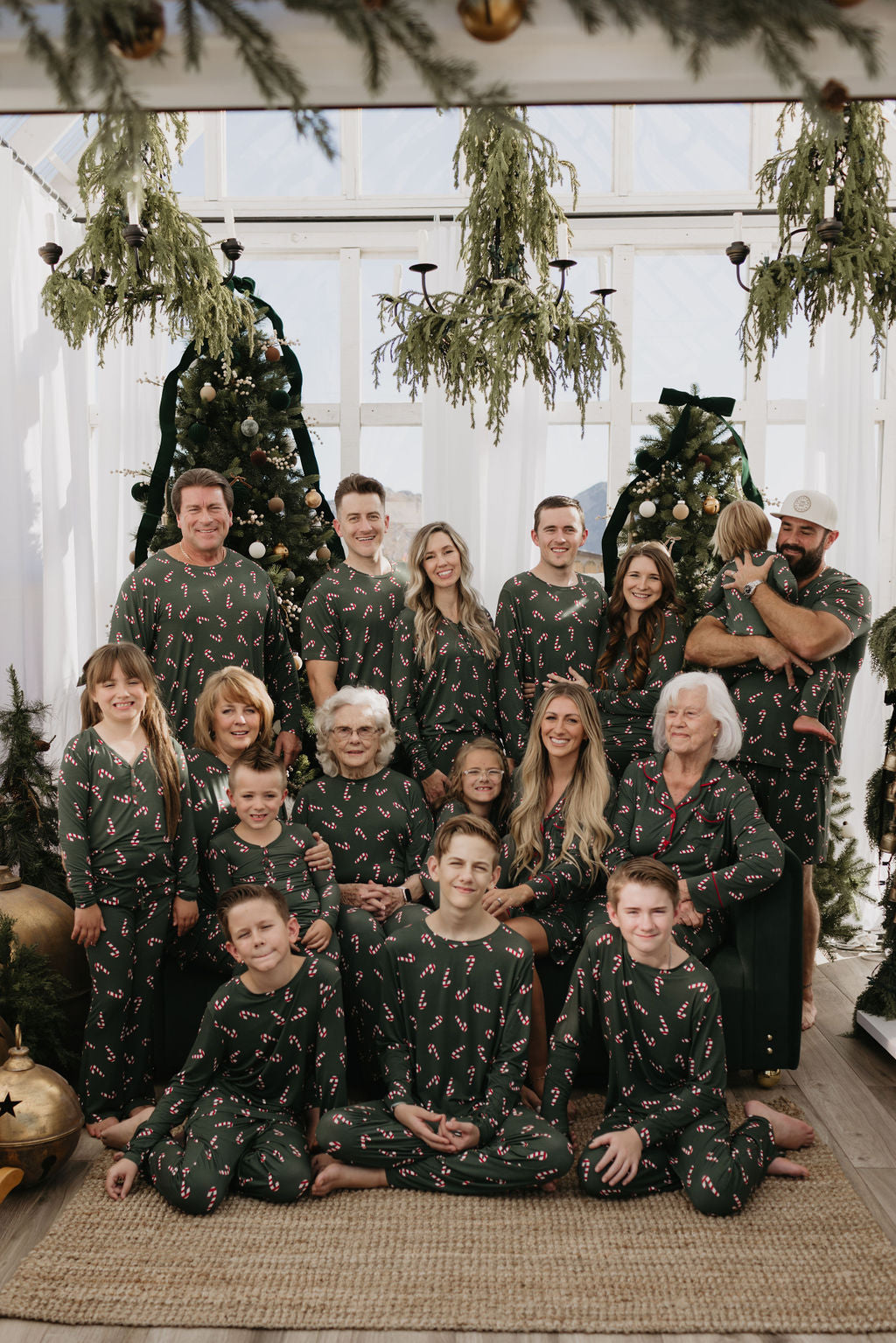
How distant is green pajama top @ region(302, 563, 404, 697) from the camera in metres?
4.07

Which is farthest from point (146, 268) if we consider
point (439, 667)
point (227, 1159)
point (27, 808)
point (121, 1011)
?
point (227, 1159)

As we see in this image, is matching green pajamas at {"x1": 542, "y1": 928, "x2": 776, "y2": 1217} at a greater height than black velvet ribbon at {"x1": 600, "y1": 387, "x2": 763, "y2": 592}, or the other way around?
black velvet ribbon at {"x1": 600, "y1": 387, "x2": 763, "y2": 592}

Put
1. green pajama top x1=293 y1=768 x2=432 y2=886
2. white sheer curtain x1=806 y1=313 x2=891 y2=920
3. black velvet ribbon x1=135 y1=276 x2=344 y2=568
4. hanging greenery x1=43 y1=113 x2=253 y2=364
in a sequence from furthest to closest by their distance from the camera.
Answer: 1. white sheer curtain x1=806 y1=313 x2=891 y2=920
2. black velvet ribbon x1=135 y1=276 x2=344 y2=568
3. green pajama top x1=293 y1=768 x2=432 y2=886
4. hanging greenery x1=43 y1=113 x2=253 y2=364

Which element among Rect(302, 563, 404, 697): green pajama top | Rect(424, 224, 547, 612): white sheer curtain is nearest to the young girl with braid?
Rect(302, 563, 404, 697): green pajama top

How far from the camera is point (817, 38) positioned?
1258mm

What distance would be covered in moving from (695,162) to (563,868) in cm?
454

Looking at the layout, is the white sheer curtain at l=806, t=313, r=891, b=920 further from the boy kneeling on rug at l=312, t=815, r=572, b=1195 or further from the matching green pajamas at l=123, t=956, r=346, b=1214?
the matching green pajamas at l=123, t=956, r=346, b=1214

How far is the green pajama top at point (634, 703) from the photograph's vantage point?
3877 millimetres

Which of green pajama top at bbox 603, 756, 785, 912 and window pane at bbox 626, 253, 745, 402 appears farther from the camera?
window pane at bbox 626, 253, 745, 402

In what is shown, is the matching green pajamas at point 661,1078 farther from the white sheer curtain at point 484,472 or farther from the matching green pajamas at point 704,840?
the white sheer curtain at point 484,472

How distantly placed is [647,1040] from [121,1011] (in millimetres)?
1430

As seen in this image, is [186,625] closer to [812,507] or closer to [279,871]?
[279,871]

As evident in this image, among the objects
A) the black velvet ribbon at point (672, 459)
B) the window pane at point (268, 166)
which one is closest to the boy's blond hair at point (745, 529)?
the black velvet ribbon at point (672, 459)

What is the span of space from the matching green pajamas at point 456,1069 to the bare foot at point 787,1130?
0.61m
